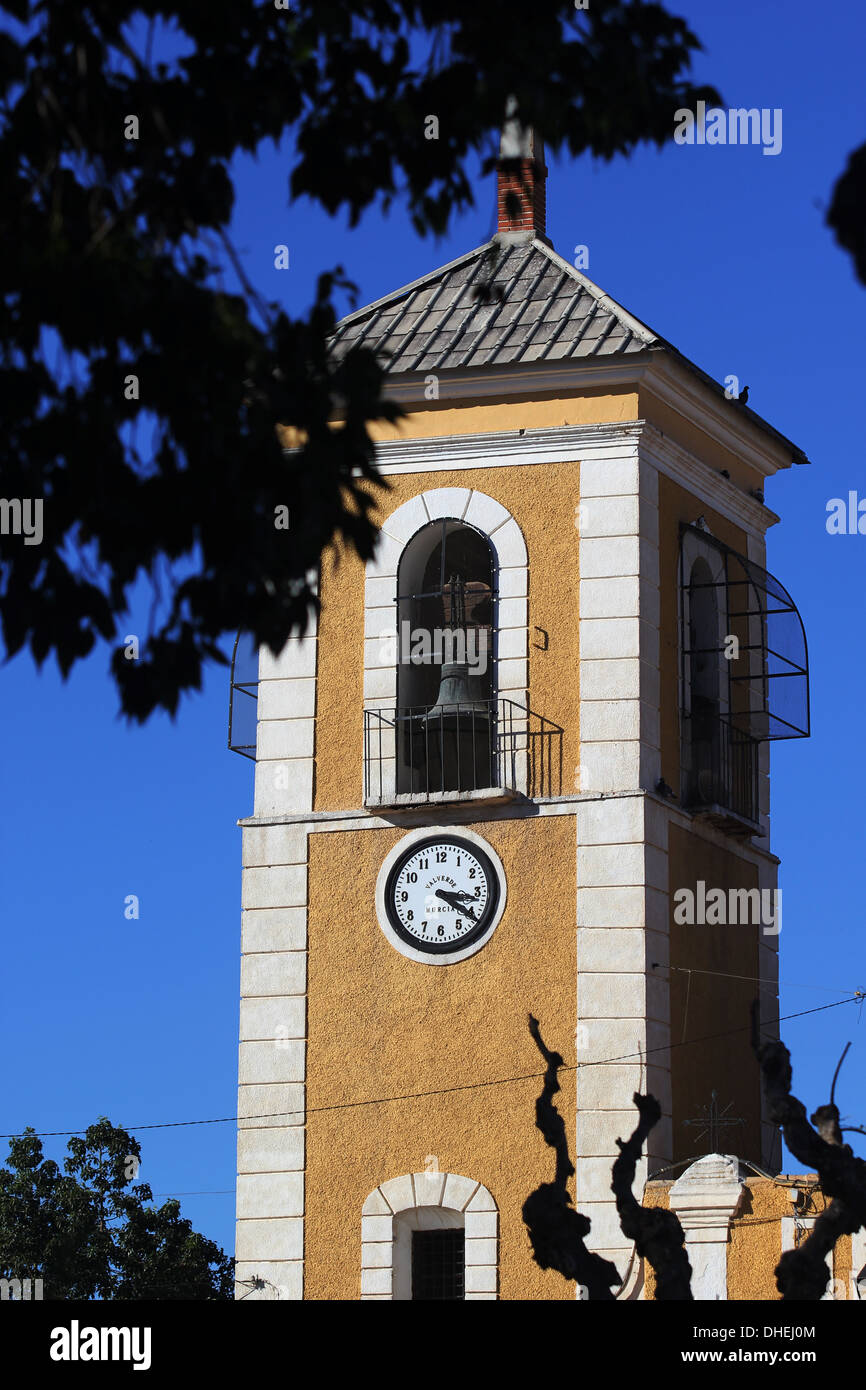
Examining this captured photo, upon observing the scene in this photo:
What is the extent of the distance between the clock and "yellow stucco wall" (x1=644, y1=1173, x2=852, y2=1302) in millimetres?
3274

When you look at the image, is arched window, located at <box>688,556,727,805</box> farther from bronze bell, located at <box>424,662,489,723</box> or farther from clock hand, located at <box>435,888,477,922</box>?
clock hand, located at <box>435,888,477,922</box>

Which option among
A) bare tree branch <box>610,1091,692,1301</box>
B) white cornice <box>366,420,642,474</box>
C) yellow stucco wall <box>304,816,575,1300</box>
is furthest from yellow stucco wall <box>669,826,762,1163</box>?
bare tree branch <box>610,1091,692,1301</box>

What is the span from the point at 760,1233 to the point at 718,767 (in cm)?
482

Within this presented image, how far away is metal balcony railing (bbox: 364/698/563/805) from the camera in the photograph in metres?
22.0

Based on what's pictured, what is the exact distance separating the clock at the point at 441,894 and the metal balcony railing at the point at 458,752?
46cm

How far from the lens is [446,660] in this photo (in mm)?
22500

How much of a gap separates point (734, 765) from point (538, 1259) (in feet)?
30.1

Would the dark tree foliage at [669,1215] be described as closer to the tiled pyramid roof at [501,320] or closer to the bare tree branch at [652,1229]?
the bare tree branch at [652,1229]

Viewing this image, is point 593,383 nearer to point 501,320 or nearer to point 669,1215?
point 501,320

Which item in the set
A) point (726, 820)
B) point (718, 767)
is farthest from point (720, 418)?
point (726, 820)

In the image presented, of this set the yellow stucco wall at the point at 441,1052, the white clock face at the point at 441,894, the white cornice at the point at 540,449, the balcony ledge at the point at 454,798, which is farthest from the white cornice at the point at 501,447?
the white clock face at the point at 441,894

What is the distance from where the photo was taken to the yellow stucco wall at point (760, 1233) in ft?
64.3
